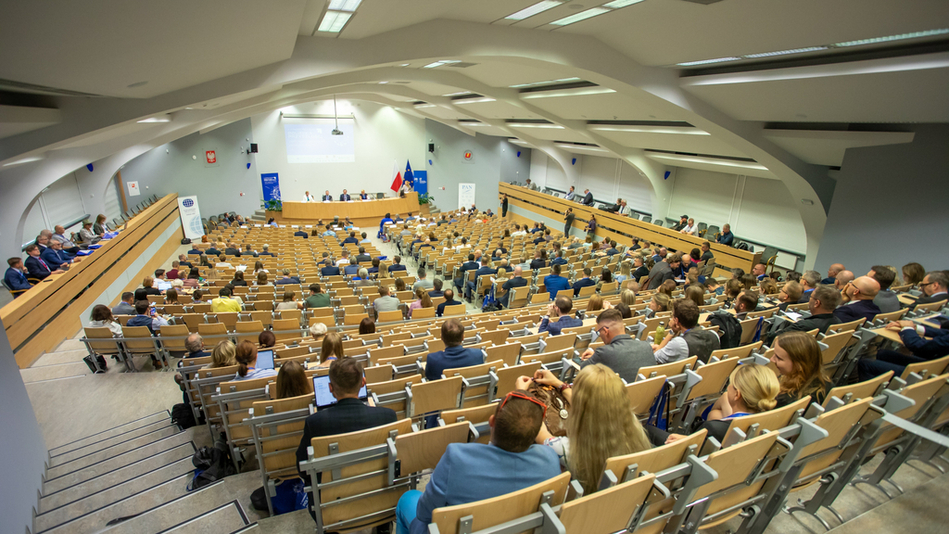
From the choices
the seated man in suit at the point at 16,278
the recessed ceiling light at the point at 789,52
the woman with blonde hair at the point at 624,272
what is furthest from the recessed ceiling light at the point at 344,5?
the seated man in suit at the point at 16,278

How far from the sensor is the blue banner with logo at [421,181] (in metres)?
23.2

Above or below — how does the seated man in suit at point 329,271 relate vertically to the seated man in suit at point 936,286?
below

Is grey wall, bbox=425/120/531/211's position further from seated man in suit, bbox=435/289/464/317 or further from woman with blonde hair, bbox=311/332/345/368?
woman with blonde hair, bbox=311/332/345/368

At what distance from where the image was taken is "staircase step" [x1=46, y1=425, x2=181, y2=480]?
388 cm

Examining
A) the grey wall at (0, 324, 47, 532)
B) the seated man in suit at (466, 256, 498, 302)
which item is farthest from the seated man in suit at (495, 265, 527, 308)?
the grey wall at (0, 324, 47, 532)

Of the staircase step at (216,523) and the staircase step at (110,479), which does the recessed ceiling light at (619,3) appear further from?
the staircase step at (110,479)

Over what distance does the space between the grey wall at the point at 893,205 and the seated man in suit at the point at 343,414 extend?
29.7ft

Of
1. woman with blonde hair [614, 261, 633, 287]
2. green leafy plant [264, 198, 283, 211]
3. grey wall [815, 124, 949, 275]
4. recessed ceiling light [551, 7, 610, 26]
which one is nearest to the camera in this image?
recessed ceiling light [551, 7, 610, 26]

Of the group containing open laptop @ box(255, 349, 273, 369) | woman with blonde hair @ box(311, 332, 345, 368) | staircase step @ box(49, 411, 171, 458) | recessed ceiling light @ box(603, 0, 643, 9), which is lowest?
staircase step @ box(49, 411, 171, 458)

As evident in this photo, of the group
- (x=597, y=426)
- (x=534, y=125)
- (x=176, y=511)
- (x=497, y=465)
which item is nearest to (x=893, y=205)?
(x=597, y=426)

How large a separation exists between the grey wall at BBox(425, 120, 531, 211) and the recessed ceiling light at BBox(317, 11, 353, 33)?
1733cm

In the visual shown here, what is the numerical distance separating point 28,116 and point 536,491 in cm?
652

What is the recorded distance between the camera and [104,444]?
4.20 meters

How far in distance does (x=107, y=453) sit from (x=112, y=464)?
0.32 meters
